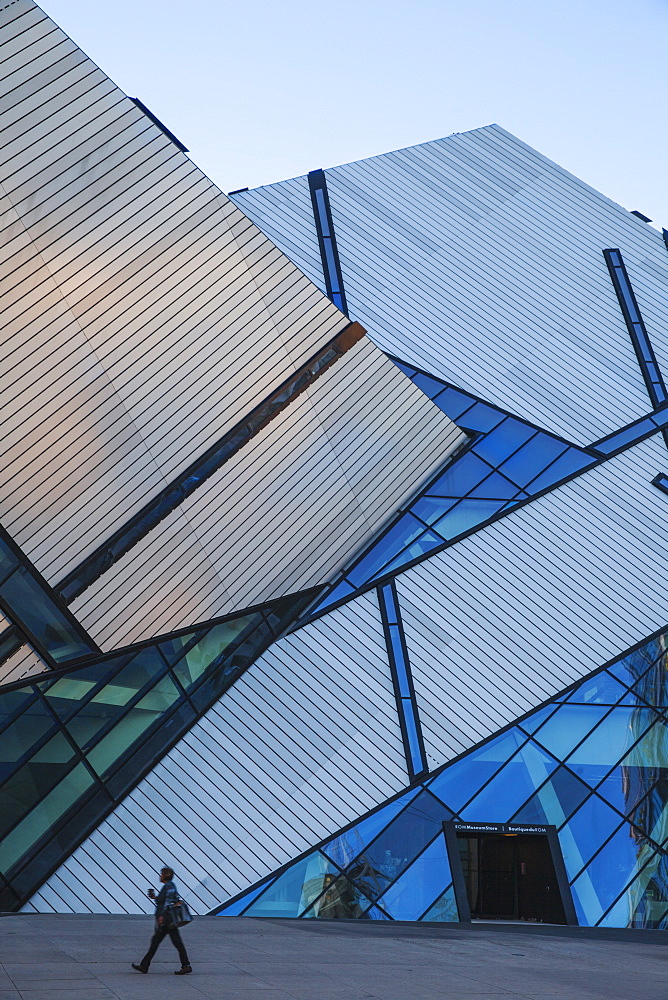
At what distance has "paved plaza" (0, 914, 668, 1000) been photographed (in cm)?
866

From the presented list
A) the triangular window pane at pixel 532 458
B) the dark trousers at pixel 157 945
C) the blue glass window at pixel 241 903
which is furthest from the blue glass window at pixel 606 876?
the dark trousers at pixel 157 945

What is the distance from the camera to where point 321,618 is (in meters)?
20.1

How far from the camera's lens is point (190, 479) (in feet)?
55.9

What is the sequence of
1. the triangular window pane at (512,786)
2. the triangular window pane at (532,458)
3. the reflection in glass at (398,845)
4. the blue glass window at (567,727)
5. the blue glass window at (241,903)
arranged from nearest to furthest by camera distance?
1. the blue glass window at (241,903)
2. the reflection in glass at (398,845)
3. the triangular window pane at (512,786)
4. the blue glass window at (567,727)
5. the triangular window pane at (532,458)

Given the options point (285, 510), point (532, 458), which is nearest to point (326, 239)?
point (532, 458)

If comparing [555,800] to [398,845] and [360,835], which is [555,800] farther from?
[360,835]

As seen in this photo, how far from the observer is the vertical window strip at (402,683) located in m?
18.6

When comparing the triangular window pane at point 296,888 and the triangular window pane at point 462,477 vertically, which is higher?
the triangular window pane at point 462,477

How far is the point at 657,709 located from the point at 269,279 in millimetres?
13192

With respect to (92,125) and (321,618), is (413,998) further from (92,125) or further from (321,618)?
(92,125)

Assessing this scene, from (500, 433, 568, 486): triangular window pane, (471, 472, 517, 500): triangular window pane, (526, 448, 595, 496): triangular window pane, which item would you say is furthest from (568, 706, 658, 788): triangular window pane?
(500, 433, 568, 486): triangular window pane

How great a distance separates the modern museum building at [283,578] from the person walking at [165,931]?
6441 millimetres

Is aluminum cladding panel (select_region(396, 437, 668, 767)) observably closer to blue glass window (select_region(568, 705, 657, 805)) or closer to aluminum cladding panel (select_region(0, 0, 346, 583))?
blue glass window (select_region(568, 705, 657, 805))

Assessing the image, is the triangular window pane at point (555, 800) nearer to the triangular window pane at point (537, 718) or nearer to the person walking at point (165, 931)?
the triangular window pane at point (537, 718)
